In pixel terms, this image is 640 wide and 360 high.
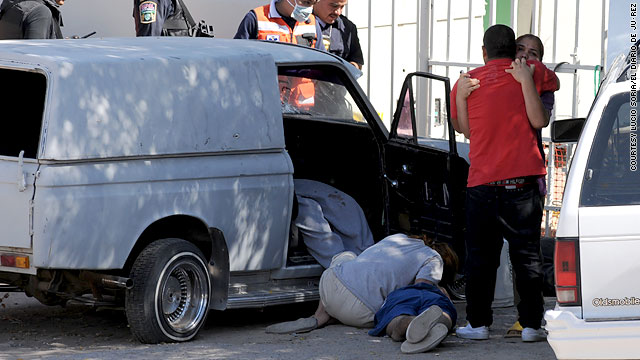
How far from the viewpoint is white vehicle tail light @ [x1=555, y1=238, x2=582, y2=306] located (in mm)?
4484

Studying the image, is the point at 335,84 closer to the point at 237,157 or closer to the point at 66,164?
the point at 237,157

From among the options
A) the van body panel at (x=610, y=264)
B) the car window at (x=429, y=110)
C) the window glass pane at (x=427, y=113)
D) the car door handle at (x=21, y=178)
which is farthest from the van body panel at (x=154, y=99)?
the window glass pane at (x=427, y=113)

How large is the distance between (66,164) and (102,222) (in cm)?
38

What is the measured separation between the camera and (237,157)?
6707 mm

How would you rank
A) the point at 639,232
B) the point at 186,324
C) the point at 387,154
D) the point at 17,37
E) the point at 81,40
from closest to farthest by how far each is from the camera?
the point at 639,232 → the point at 186,324 → the point at 81,40 → the point at 387,154 → the point at 17,37

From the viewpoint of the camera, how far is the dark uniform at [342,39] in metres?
9.43

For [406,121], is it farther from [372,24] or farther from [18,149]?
[372,24]

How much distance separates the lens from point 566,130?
570 centimetres

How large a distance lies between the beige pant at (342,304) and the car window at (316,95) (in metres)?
1.34

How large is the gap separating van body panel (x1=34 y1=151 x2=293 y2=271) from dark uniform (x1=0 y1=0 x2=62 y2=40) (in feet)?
11.6

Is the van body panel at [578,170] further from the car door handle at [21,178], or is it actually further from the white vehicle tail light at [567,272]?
the car door handle at [21,178]

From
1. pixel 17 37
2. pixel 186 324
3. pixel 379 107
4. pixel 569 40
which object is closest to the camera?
pixel 186 324

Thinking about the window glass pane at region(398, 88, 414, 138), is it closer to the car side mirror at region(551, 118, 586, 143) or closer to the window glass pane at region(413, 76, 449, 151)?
the car side mirror at region(551, 118, 586, 143)

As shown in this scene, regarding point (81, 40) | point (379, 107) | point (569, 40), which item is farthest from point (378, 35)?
point (81, 40)
